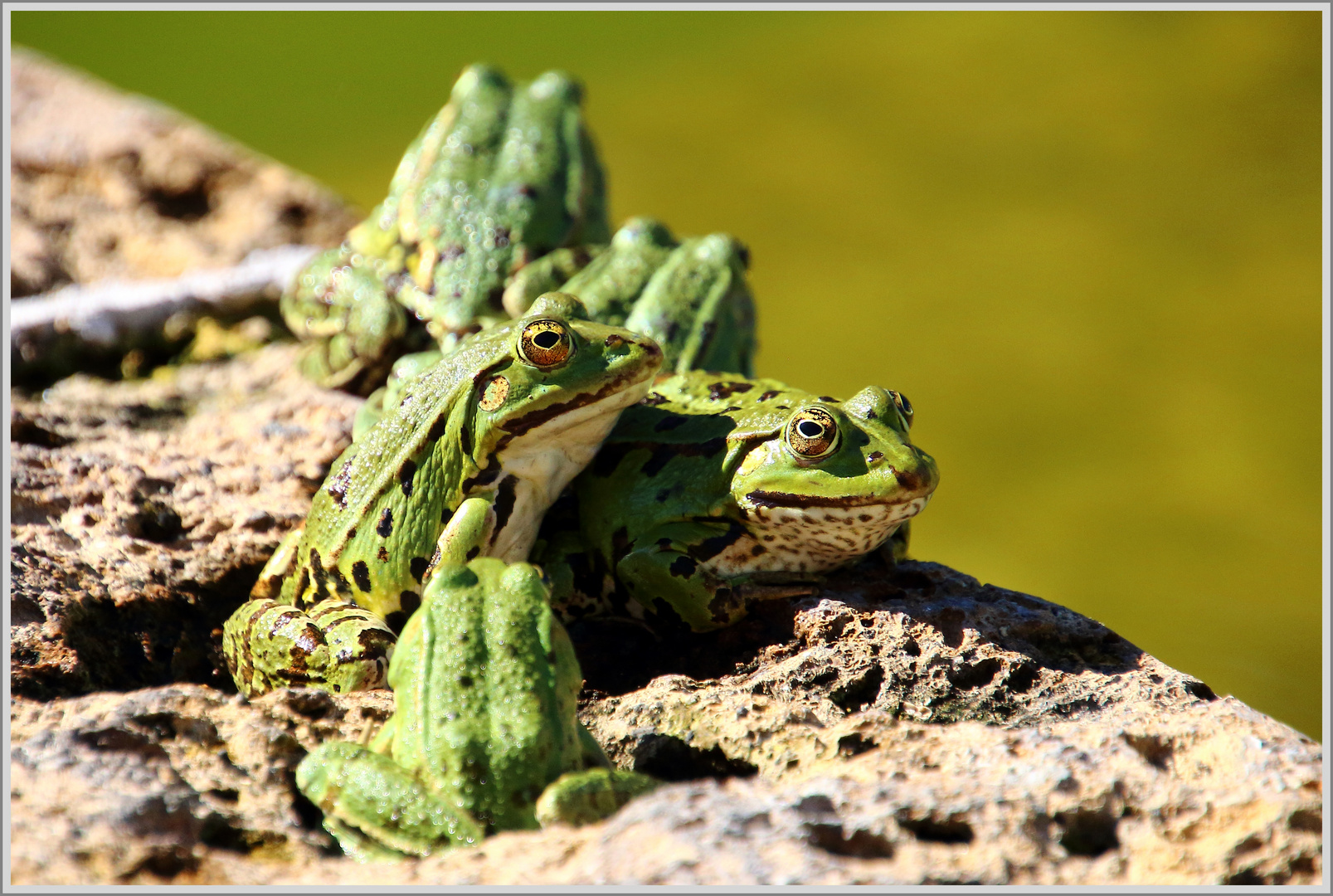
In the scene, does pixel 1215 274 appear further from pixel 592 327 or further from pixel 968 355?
pixel 592 327

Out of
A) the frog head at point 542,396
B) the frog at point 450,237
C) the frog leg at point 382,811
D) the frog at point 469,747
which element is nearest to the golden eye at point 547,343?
the frog head at point 542,396

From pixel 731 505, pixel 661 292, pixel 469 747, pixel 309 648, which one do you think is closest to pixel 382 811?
pixel 469 747

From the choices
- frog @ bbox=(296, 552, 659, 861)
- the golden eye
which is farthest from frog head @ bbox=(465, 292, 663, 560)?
frog @ bbox=(296, 552, 659, 861)

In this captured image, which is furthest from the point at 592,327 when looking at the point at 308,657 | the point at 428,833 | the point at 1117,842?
the point at 1117,842

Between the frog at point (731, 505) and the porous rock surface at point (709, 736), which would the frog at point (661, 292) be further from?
the porous rock surface at point (709, 736)

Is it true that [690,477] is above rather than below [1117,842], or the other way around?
above

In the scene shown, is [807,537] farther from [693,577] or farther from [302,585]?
[302,585]

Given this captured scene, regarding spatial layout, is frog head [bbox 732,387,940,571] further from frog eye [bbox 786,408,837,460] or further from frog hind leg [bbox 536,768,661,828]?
frog hind leg [bbox 536,768,661,828]
